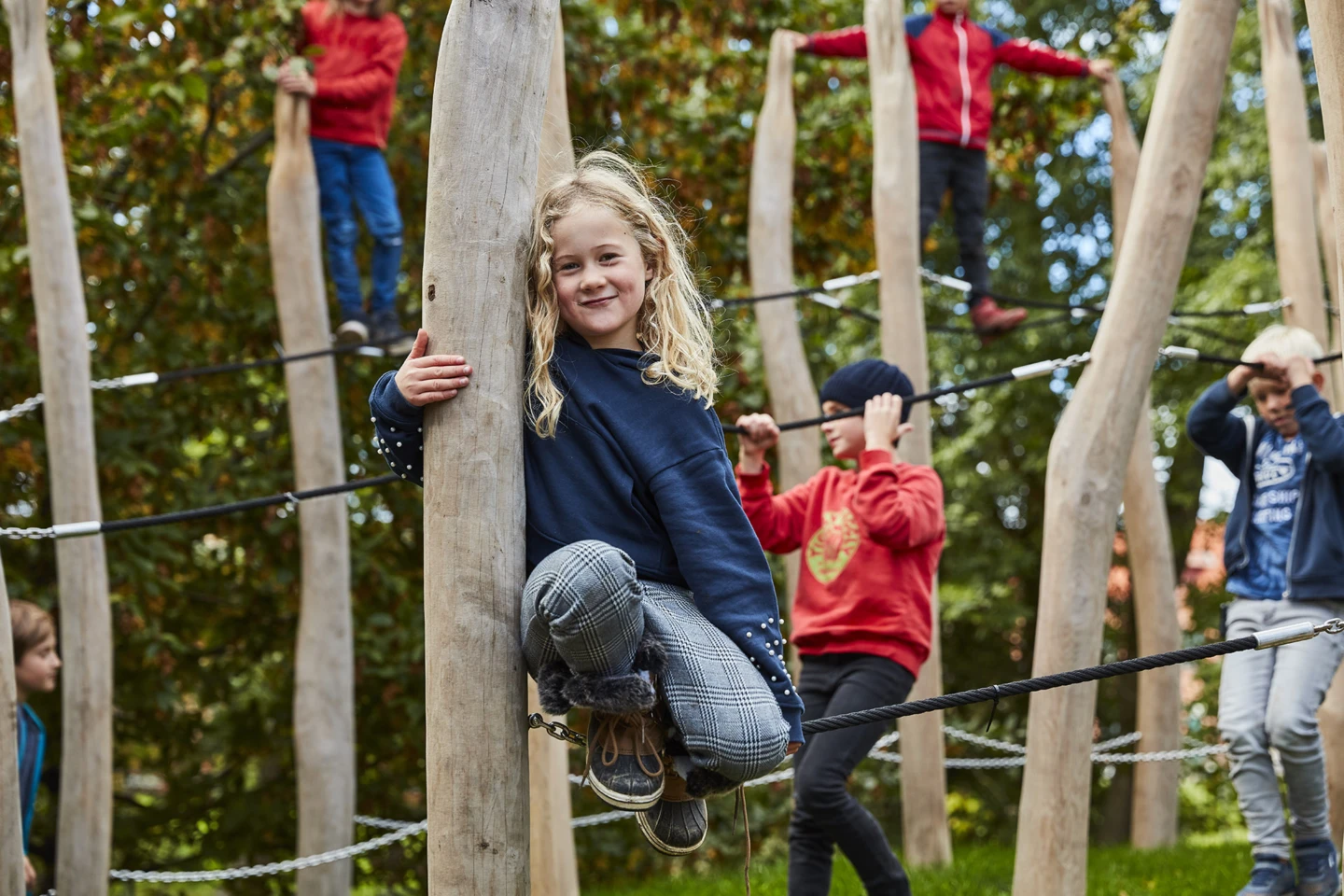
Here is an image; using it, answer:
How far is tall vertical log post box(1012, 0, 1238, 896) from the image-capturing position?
11.6 feet

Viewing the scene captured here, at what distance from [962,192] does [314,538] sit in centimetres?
326

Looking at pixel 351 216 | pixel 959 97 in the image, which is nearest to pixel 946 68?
pixel 959 97

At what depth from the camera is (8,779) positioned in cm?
320

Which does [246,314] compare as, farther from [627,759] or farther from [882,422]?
[627,759]

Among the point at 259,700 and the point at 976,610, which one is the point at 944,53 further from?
the point at 976,610

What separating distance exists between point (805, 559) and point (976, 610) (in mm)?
7804

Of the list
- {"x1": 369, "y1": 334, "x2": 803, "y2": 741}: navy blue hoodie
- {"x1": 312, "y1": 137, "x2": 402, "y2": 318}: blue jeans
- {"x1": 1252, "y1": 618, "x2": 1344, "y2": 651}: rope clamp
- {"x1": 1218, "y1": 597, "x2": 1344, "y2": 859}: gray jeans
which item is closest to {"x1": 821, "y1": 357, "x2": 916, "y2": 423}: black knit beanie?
{"x1": 1218, "y1": 597, "x2": 1344, "y2": 859}: gray jeans

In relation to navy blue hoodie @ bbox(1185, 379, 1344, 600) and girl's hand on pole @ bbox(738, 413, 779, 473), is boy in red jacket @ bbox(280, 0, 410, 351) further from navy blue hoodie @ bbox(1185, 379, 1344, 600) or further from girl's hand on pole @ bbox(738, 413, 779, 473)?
navy blue hoodie @ bbox(1185, 379, 1344, 600)

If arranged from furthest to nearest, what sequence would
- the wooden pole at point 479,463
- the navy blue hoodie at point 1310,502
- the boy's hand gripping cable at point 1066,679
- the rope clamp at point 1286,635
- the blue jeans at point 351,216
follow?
the blue jeans at point 351,216, the navy blue hoodie at point 1310,502, the rope clamp at point 1286,635, the boy's hand gripping cable at point 1066,679, the wooden pole at point 479,463

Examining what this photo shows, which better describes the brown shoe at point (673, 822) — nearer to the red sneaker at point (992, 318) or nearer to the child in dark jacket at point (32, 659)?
the child in dark jacket at point (32, 659)

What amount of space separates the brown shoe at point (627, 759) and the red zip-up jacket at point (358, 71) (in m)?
4.24

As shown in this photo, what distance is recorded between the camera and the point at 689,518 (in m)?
2.16

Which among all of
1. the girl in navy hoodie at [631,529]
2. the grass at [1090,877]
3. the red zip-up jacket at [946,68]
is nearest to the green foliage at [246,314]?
the grass at [1090,877]

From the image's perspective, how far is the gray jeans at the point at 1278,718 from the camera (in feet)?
12.6
